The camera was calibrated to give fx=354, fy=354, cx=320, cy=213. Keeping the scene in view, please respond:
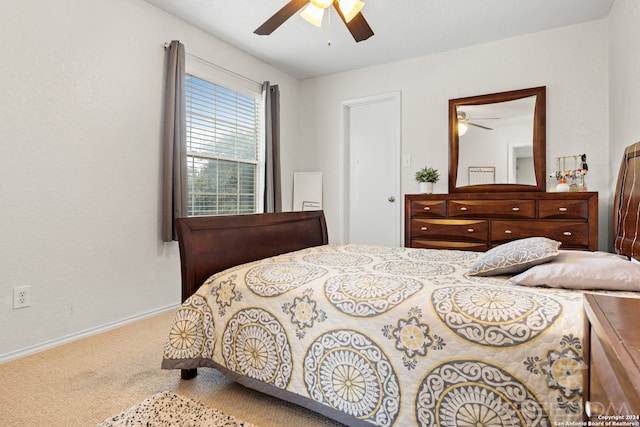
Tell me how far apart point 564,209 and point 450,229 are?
2.91 ft

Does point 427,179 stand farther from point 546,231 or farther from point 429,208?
point 546,231

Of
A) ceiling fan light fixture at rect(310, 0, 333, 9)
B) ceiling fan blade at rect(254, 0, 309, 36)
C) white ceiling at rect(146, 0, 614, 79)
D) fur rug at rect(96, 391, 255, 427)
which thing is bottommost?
fur rug at rect(96, 391, 255, 427)

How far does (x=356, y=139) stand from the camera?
4.45 metres

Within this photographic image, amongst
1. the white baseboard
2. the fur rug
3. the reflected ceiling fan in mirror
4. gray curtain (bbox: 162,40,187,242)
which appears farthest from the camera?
the reflected ceiling fan in mirror

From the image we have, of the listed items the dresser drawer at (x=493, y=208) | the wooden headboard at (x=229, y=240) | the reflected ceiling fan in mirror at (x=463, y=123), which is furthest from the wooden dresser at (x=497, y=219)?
the wooden headboard at (x=229, y=240)

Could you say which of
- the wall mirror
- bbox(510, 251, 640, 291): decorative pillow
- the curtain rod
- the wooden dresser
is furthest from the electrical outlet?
the wall mirror

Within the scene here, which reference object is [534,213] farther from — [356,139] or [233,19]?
[233,19]

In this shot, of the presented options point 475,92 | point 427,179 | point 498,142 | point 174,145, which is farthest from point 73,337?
point 475,92

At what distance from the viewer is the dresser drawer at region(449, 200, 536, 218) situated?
297 centimetres

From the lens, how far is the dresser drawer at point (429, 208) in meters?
3.33

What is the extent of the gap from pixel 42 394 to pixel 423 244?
2.93 m

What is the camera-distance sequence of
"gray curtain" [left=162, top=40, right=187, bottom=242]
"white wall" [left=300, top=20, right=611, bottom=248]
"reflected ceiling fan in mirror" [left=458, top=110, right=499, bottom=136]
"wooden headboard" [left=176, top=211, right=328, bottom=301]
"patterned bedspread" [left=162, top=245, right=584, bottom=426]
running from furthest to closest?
"reflected ceiling fan in mirror" [left=458, top=110, right=499, bottom=136]
"white wall" [left=300, top=20, right=611, bottom=248]
"gray curtain" [left=162, top=40, right=187, bottom=242]
"wooden headboard" [left=176, top=211, right=328, bottom=301]
"patterned bedspread" [left=162, top=245, right=584, bottom=426]

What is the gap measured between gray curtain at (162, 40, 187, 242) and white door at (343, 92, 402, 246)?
2066 mm

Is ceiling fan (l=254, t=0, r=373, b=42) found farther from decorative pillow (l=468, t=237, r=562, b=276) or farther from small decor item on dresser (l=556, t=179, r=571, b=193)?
small decor item on dresser (l=556, t=179, r=571, b=193)
